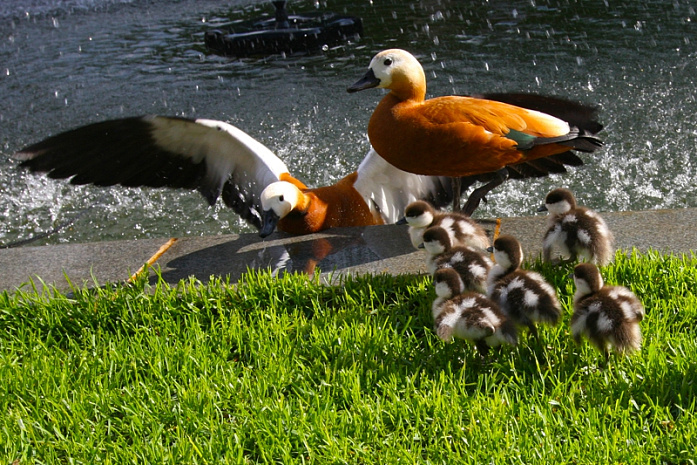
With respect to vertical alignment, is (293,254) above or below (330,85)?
below

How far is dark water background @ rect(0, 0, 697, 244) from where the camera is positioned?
652 cm

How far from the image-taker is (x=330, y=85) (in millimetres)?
9086

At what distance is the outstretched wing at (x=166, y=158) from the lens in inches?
187

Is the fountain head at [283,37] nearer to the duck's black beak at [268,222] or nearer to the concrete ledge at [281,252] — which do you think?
the duck's black beak at [268,222]

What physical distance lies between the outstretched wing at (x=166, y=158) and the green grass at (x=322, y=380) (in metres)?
1.41

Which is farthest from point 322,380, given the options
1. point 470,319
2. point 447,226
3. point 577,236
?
point 577,236

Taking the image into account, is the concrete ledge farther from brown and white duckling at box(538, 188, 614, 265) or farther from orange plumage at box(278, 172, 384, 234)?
orange plumage at box(278, 172, 384, 234)

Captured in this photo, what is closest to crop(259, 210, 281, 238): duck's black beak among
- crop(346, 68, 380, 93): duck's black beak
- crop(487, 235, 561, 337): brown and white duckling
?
crop(346, 68, 380, 93): duck's black beak

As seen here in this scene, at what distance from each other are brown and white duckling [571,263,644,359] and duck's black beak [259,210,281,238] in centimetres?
199

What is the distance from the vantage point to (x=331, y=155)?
7172 mm

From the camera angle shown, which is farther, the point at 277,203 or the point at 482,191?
the point at 482,191

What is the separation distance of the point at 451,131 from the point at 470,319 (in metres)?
1.58

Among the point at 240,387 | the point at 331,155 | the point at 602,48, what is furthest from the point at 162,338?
the point at 602,48

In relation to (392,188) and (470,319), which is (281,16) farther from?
(470,319)
